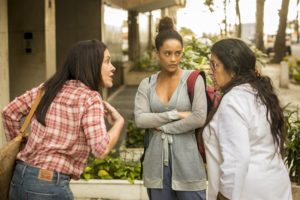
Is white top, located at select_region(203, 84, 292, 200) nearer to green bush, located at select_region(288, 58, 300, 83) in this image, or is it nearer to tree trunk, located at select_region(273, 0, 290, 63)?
green bush, located at select_region(288, 58, 300, 83)

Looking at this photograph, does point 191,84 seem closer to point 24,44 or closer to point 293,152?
point 293,152

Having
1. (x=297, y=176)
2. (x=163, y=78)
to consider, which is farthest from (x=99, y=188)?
(x=163, y=78)

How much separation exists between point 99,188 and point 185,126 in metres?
2.76

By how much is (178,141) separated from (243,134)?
120 cm

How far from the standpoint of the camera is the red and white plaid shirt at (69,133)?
321cm

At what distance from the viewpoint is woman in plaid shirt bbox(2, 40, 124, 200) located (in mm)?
3228

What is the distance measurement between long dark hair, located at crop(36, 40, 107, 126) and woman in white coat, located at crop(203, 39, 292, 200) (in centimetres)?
66

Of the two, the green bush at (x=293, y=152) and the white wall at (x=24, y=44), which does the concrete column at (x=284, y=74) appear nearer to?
the white wall at (x=24, y=44)

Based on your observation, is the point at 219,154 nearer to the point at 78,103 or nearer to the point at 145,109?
the point at 78,103

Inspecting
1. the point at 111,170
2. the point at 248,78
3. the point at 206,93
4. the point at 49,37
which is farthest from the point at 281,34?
the point at 248,78

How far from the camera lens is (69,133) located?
3.27 m

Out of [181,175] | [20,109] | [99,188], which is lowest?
[99,188]

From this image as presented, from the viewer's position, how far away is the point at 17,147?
135 inches

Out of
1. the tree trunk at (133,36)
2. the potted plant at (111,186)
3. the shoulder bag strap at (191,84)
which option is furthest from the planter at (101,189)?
the tree trunk at (133,36)
